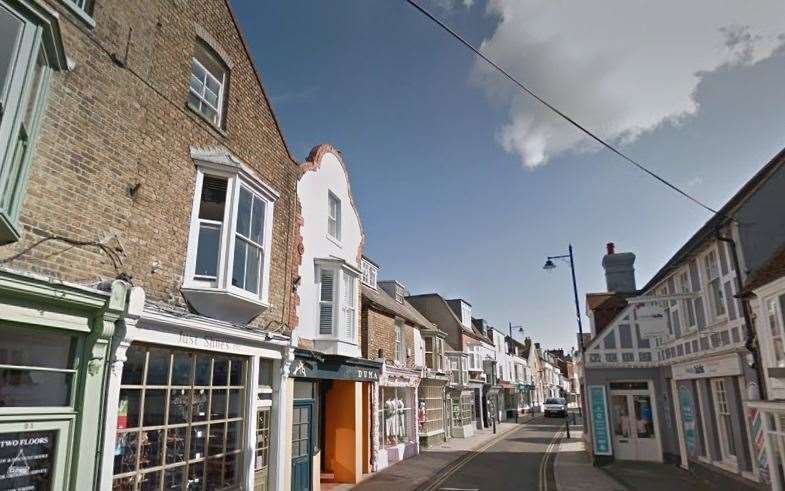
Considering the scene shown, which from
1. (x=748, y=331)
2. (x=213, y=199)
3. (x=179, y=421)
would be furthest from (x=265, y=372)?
(x=748, y=331)

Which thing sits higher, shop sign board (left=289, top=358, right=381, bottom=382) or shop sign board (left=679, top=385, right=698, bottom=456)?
shop sign board (left=289, top=358, right=381, bottom=382)

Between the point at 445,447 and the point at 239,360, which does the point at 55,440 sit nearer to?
the point at 239,360

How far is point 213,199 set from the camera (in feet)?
29.7

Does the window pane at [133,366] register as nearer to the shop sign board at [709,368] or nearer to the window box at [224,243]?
the window box at [224,243]

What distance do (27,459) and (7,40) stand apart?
15.3 feet

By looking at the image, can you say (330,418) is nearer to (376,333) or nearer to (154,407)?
(376,333)

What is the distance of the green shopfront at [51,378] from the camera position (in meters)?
5.31

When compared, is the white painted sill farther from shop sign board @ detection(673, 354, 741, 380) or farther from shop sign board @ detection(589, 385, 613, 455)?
shop sign board @ detection(589, 385, 613, 455)

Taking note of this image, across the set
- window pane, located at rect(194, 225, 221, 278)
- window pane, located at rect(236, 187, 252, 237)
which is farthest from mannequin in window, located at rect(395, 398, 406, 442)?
window pane, located at rect(194, 225, 221, 278)

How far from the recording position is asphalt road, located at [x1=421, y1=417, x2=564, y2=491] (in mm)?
14352

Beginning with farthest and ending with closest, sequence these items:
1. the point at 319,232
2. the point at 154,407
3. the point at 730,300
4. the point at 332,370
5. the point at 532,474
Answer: the point at 532,474 → the point at 319,232 → the point at 332,370 → the point at 730,300 → the point at 154,407

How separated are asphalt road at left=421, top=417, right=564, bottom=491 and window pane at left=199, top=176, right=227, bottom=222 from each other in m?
10.0

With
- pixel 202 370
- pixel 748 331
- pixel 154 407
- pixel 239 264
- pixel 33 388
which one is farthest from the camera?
pixel 748 331

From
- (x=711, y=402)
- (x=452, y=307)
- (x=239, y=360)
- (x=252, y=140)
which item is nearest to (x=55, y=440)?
(x=239, y=360)
